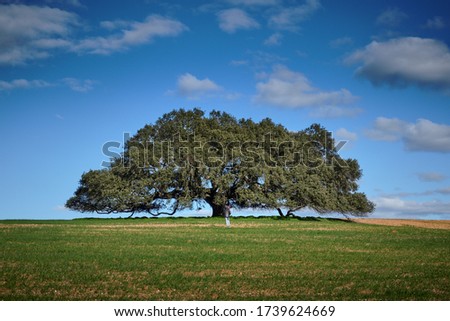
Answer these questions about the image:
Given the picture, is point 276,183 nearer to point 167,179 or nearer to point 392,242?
point 167,179

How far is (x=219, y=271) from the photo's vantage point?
17828mm

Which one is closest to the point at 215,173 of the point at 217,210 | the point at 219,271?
the point at 217,210

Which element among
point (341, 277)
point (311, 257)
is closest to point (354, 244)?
point (311, 257)

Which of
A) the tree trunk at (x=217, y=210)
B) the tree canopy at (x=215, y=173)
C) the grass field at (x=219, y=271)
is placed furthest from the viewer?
the tree trunk at (x=217, y=210)

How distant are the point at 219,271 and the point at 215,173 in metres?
42.7

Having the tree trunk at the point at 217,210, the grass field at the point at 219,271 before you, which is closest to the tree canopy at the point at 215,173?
the tree trunk at the point at 217,210

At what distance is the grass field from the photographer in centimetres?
1430

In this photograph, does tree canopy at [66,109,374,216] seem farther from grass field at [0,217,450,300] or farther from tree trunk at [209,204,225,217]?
grass field at [0,217,450,300]

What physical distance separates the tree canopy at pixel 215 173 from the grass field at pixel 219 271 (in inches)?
1274

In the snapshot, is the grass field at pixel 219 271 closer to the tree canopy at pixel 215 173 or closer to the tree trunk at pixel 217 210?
the tree canopy at pixel 215 173

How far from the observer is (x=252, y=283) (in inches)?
617

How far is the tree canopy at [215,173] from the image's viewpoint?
6053cm

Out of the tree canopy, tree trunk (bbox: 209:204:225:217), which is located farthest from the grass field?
tree trunk (bbox: 209:204:225:217)

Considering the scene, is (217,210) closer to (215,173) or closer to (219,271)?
(215,173)
